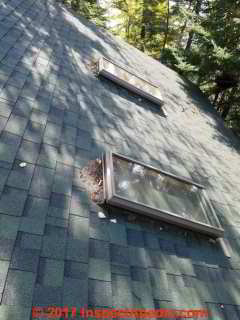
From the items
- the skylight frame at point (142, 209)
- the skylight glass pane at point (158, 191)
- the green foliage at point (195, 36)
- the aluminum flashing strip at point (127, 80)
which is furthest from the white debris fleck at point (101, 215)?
the green foliage at point (195, 36)

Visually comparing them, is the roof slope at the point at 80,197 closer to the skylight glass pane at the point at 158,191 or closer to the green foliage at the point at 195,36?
the skylight glass pane at the point at 158,191

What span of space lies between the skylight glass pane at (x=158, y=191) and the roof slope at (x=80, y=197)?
269 mm

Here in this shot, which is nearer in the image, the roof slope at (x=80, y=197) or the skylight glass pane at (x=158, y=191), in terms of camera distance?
the roof slope at (x=80, y=197)

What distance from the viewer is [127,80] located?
6918 mm

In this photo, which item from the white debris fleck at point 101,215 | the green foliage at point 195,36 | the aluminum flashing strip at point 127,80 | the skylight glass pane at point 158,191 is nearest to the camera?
the white debris fleck at point 101,215

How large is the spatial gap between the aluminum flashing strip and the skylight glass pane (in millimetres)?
3276

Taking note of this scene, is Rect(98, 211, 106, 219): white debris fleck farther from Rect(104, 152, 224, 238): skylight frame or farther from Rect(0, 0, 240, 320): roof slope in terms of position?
Rect(104, 152, 224, 238): skylight frame

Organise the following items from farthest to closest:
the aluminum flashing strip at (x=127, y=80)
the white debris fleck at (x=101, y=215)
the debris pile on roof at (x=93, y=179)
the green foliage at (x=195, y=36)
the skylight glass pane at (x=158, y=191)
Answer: the green foliage at (x=195, y=36) < the aluminum flashing strip at (x=127, y=80) < the skylight glass pane at (x=158, y=191) < the debris pile on roof at (x=93, y=179) < the white debris fleck at (x=101, y=215)

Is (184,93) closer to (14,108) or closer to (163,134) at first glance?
(163,134)

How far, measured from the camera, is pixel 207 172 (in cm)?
590

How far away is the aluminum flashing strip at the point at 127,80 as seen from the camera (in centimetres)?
659

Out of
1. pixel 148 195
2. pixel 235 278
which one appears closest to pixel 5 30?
pixel 148 195

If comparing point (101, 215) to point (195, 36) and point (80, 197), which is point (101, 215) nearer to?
point (80, 197)

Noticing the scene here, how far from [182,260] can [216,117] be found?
26.6 ft
